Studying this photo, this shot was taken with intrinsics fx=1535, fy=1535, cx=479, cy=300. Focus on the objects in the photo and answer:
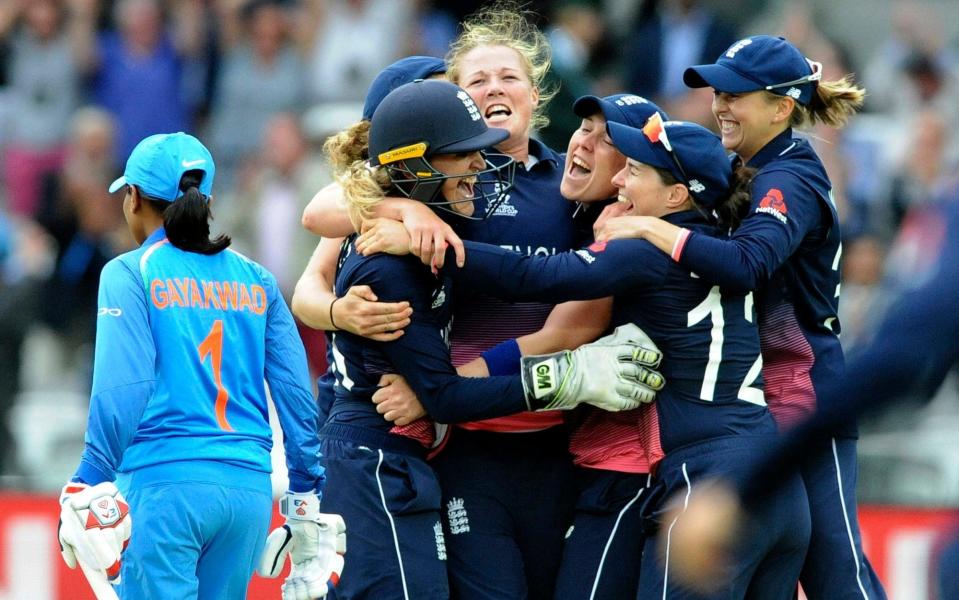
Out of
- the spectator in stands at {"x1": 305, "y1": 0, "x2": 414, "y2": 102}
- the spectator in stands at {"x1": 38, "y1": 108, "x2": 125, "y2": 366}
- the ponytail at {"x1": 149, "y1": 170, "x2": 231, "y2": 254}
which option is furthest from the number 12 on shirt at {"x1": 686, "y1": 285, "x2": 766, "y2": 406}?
the spectator in stands at {"x1": 305, "y1": 0, "x2": 414, "y2": 102}

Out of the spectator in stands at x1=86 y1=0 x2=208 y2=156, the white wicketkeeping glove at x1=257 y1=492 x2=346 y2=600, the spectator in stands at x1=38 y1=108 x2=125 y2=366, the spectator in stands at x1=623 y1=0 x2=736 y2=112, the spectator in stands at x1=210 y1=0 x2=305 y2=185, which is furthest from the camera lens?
the spectator in stands at x1=86 y1=0 x2=208 y2=156

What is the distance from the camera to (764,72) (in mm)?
4824

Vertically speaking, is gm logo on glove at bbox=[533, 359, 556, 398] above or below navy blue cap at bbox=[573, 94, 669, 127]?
below

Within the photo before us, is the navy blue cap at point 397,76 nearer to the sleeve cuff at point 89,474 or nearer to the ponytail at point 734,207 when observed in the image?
the ponytail at point 734,207

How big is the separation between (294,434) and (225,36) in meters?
6.70

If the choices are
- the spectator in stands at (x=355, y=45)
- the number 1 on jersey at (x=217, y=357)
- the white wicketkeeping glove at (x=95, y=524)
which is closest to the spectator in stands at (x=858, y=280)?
the spectator in stands at (x=355, y=45)

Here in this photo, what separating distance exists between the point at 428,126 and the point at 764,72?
3.63 feet

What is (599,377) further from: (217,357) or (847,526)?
(217,357)

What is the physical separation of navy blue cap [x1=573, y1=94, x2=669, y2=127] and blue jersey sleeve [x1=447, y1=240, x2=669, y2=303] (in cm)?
54

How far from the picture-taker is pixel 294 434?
4.89m

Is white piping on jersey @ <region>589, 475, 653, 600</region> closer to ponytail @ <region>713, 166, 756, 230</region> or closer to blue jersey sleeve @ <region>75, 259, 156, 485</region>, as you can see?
ponytail @ <region>713, 166, 756, 230</region>

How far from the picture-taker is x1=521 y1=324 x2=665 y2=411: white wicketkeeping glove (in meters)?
4.50

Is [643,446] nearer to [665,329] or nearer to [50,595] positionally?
[665,329]

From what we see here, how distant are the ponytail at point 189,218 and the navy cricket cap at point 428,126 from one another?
61 cm
